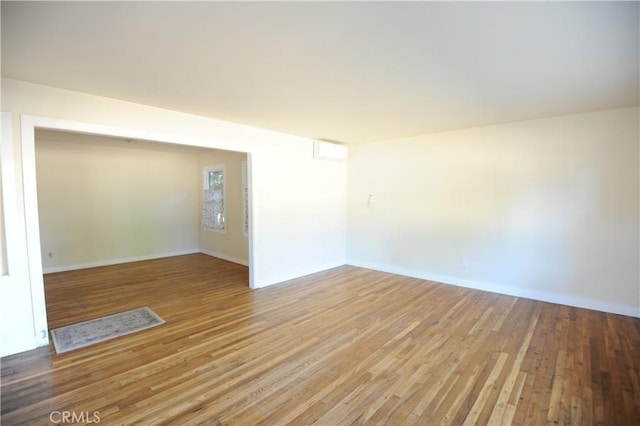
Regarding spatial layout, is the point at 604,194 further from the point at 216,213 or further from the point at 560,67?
the point at 216,213

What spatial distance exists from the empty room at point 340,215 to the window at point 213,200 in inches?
52.7

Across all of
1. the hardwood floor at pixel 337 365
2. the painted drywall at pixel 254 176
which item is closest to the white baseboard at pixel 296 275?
the painted drywall at pixel 254 176

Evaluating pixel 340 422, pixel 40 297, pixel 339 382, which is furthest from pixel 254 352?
pixel 40 297

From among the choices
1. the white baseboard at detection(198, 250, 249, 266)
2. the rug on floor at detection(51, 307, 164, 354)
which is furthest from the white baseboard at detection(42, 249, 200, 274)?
the rug on floor at detection(51, 307, 164, 354)

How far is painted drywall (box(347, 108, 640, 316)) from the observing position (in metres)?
3.58

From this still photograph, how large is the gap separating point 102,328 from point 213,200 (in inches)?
164

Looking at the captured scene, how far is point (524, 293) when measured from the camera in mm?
4176

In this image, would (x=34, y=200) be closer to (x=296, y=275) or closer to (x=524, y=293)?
(x=296, y=275)

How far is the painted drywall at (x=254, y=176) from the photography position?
2635mm

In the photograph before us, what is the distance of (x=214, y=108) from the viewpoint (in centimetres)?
343

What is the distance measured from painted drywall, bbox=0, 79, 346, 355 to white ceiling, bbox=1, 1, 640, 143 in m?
0.21

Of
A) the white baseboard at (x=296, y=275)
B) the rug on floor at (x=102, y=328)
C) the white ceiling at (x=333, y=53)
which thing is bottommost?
the rug on floor at (x=102, y=328)

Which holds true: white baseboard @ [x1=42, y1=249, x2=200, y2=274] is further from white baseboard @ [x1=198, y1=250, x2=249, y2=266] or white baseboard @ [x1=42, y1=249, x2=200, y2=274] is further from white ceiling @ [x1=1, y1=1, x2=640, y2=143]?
white ceiling @ [x1=1, y1=1, x2=640, y2=143]

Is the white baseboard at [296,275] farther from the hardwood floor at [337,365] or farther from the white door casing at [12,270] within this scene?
the white door casing at [12,270]
